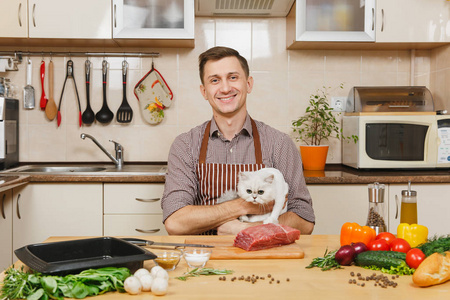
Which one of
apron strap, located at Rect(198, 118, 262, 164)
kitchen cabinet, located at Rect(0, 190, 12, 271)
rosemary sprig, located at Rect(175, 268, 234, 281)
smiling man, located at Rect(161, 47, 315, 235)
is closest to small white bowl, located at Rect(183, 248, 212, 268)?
rosemary sprig, located at Rect(175, 268, 234, 281)

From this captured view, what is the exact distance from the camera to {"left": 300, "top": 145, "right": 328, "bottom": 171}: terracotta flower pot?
312 centimetres

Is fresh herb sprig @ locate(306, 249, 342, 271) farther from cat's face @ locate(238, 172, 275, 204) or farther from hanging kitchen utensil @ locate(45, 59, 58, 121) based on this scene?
hanging kitchen utensil @ locate(45, 59, 58, 121)

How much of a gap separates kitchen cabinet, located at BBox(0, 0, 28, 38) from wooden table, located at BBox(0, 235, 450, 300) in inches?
84.0

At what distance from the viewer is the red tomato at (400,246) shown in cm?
136

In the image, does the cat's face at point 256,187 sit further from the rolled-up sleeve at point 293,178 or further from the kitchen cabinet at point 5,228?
the kitchen cabinet at point 5,228

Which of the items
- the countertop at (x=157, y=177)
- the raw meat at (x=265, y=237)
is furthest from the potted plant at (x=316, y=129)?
the raw meat at (x=265, y=237)

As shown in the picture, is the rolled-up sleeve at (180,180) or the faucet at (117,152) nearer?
the rolled-up sleeve at (180,180)

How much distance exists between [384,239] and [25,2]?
2525mm

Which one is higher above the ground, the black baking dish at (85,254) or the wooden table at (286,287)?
the black baking dish at (85,254)

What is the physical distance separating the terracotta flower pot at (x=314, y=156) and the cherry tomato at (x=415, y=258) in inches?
73.2

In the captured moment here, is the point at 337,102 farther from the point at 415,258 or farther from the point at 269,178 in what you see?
the point at 415,258

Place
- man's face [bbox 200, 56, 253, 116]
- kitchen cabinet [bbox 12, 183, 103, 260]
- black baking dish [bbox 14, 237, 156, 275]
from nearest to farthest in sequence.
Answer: black baking dish [bbox 14, 237, 156, 275] < man's face [bbox 200, 56, 253, 116] < kitchen cabinet [bbox 12, 183, 103, 260]

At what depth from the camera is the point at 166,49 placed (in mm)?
3396

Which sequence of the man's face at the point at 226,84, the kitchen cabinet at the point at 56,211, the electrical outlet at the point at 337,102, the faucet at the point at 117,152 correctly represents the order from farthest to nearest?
the electrical outlet at the point at 337,102
the faucet at the point at 117,152
the kitchen cabinet at the point at 56,211
the man's face at the point at 226,84
